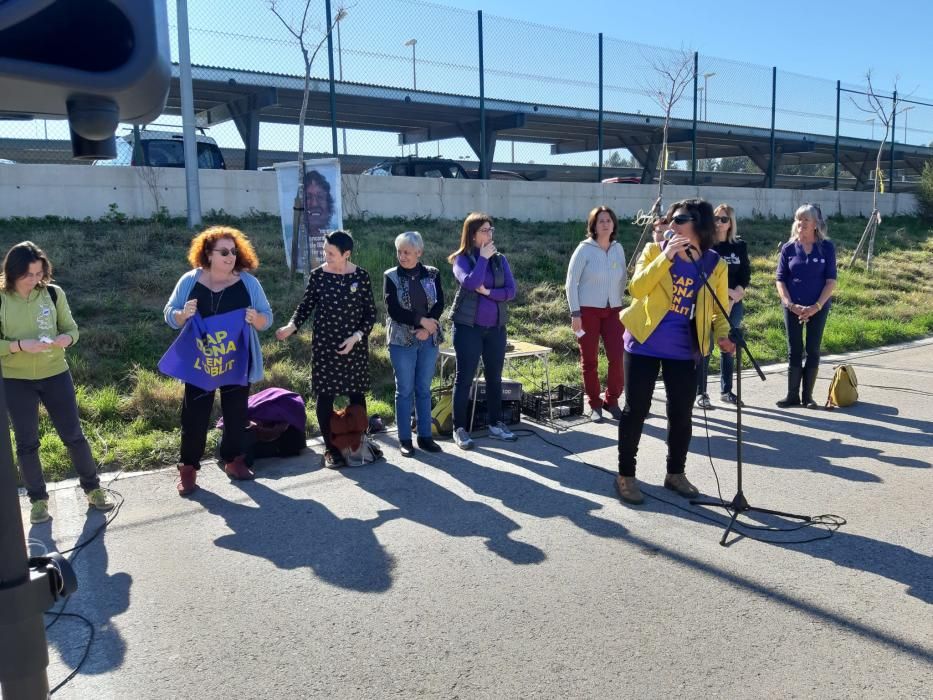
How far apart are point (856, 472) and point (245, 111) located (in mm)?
15925

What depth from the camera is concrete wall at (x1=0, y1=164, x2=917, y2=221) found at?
11.7 metres

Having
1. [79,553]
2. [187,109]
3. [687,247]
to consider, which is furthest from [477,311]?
[187,109]

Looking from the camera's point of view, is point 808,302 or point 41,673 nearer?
point 41,673

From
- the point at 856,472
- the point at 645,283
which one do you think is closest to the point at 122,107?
the point at 645,283

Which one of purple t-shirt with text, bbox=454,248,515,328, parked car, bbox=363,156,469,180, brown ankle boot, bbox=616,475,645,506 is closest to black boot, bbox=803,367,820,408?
purple t-shirt with text, bbox=454,248,515,328

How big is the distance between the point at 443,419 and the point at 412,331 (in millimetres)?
994

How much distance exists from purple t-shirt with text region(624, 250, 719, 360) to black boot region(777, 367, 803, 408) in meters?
3.42

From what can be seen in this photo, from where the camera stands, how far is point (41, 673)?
1518 millimetres

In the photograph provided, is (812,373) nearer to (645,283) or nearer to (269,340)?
(645,283)

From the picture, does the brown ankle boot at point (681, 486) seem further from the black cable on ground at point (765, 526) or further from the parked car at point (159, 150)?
the parked car at point (159, 150)

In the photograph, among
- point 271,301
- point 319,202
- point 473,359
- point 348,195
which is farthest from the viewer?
point 348,195

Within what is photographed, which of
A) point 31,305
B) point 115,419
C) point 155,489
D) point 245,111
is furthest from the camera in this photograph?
point 245,111

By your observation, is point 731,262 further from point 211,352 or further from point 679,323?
point 211,352

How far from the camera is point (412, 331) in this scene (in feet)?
19.2
